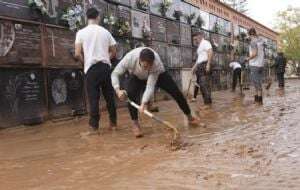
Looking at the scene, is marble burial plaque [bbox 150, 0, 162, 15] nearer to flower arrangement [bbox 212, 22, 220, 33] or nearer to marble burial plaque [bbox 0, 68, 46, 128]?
marble burial plaque [bbox 0, 68, 46, 128]

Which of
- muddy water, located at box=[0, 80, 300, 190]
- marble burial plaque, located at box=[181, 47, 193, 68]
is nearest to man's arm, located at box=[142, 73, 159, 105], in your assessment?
muddy water, located at box=[0, 80, 300, 190]

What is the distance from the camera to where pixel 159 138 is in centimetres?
737

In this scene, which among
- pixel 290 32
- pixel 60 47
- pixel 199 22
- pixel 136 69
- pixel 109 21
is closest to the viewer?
pixel 136 69

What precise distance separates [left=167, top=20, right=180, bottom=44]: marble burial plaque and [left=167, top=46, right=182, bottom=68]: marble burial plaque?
24 cm

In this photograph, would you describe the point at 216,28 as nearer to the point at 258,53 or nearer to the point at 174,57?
the point at 174,57

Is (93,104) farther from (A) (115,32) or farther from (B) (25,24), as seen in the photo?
(A) (115,32)

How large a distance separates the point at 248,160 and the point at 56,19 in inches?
270

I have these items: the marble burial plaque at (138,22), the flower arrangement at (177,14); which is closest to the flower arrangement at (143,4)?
the marble burial plaque at (138,22)

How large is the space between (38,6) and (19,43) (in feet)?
Answer: 3.25

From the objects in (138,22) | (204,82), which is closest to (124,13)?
(138,22)

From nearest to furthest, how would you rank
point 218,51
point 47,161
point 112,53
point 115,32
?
point 47,161, point 112,53, point 115,32, point 218,51

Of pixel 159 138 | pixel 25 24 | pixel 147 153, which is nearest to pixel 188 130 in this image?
pixel 159 138

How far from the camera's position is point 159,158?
19.1 ft

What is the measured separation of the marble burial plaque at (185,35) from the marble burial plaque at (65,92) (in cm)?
817
